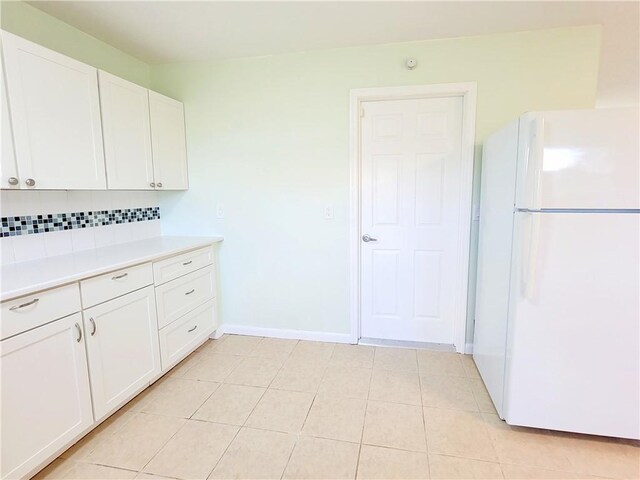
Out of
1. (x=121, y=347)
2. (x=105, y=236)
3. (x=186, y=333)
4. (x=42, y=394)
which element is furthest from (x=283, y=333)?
(x=42, y=394)

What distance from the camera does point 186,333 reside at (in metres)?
2.53

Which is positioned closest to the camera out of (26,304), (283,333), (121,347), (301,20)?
(26,304)

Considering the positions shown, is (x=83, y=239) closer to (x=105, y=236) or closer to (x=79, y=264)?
(x=105, y=236)

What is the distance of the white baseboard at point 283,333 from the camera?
9.48 ft

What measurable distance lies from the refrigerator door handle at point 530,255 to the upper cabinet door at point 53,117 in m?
2.46

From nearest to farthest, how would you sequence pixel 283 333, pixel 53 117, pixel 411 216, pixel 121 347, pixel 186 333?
pixel 53 117 < pixel 121 347 < pixel 186 333 < pixel 411 216 < pixel 283 333

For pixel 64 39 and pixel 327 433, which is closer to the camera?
pixel 327 433

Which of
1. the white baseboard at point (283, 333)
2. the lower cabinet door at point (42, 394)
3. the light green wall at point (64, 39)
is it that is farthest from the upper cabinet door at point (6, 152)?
the white baseboard at point (283, 333)

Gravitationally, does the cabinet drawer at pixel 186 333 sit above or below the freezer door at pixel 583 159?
below

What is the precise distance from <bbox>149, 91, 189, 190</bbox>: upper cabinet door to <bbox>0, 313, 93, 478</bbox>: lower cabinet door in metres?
1.35

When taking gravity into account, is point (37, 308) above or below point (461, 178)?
below

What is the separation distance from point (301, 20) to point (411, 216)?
158cm

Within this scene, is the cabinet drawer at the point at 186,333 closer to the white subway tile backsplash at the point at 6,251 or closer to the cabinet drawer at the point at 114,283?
the cabinet drawer at the point at 114,283

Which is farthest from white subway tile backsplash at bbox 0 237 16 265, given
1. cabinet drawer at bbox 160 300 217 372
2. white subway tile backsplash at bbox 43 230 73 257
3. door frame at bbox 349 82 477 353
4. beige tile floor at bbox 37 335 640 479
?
door frame at bbox 349 82 477 353
